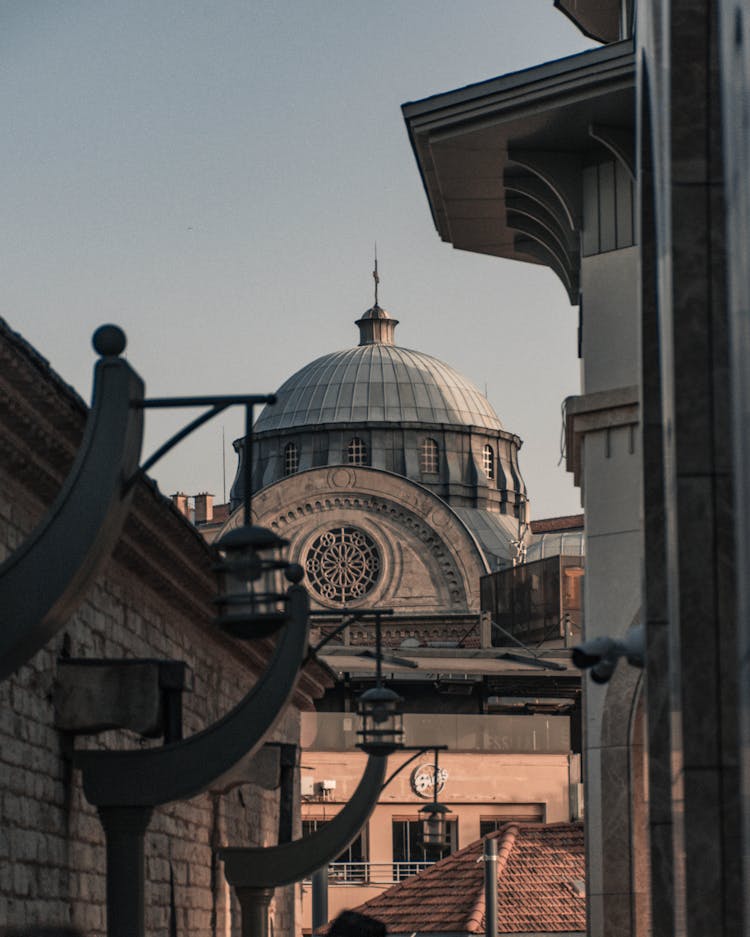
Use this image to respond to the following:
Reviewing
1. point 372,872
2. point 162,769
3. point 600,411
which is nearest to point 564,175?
point 600,411

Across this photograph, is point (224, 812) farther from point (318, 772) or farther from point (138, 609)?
point (318, 772)

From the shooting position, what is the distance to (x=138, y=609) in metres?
14.2

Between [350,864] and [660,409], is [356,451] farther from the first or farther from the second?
[660,409]

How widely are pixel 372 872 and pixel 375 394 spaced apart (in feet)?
126

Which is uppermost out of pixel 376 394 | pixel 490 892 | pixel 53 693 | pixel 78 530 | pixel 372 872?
pixel 376 394

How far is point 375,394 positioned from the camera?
8262 centimetres

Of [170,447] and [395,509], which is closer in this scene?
[170,447]

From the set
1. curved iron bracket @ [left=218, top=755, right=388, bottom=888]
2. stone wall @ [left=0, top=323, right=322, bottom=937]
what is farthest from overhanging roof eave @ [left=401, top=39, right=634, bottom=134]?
curved iron bracket @ [left=218, top=755, right=388, bottom=888]

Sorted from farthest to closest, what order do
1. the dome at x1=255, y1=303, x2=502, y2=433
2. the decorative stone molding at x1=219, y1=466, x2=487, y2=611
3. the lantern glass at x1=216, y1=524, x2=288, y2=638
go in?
the dome at x1=255, y1=303, x2=502, y2=433
the decorative stone molding at x1=219, y1=466, x2=487, y2=611
the lantern glass at x1=216, y1=524, x2=288, y2=638

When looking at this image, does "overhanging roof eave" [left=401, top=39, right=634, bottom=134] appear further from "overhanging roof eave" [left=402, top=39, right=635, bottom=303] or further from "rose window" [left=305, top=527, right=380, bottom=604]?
"rose window" [left=305, top=527, right=380, bottom=604]

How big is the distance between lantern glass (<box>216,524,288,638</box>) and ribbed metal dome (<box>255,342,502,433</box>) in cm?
7324

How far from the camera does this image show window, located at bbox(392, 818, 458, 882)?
46.2m

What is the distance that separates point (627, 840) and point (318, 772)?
96.8 ft

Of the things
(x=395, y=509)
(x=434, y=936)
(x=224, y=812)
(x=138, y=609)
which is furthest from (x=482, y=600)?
(x=138, y=609)
